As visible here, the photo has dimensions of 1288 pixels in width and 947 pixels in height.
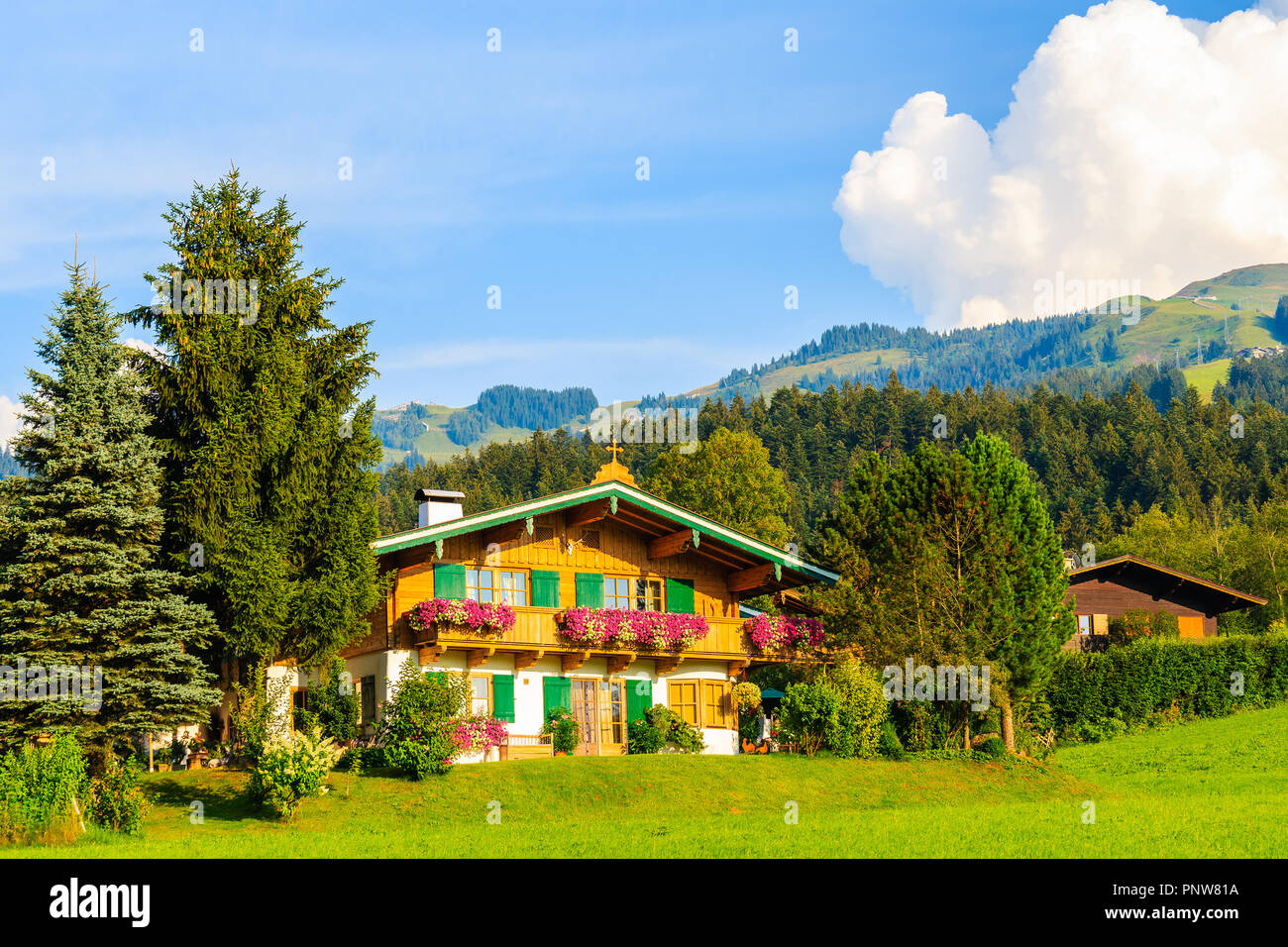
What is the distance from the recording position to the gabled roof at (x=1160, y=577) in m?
57.9

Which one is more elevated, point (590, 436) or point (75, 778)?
point (590, 436)

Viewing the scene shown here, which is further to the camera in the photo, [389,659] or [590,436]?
[590,436]

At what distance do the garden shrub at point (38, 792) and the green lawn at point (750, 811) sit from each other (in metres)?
0.67

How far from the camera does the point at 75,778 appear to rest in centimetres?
2322

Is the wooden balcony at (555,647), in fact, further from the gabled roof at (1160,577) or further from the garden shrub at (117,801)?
the gabled roof at (1160,577)

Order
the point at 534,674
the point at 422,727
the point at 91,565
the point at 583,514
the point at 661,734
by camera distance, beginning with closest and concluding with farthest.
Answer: the point at 91,565 < the point at 422,727 < the point at 661,734 < the point at 534,674 < the point at 583,514

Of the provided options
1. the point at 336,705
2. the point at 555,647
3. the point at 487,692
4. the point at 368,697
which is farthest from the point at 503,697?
the point at 336,705

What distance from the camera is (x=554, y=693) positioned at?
118 feet

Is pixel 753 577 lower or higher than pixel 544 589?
higher

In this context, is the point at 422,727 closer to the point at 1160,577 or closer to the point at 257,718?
the point at 257,718

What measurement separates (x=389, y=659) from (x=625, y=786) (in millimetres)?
7897

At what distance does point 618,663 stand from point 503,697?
136 inches
